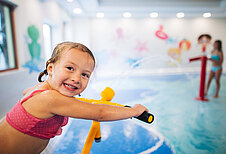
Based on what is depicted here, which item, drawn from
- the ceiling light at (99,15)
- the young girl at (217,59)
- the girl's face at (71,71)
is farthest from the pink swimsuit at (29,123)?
the ceiling light at (99,15)

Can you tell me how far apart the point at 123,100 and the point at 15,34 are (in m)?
2.22

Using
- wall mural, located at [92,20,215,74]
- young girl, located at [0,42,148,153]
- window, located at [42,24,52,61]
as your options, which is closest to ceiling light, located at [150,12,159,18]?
wall mural, located at [92,20,215,74]

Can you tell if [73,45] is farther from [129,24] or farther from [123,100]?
[129,24]

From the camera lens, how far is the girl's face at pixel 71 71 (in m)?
0.66

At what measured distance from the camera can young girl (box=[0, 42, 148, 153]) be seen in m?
0.66

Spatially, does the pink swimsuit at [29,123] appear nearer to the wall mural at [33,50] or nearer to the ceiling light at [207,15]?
the wall mural at [33,50]

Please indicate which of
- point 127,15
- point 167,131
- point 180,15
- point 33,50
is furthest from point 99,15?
point 167,131

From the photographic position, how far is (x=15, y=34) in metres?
2.70

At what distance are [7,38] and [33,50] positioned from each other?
1.90ft

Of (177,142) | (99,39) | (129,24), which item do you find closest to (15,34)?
(177,142)

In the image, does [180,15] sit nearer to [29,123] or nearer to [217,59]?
[217,59]

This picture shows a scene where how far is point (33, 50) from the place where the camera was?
3162 millimetres

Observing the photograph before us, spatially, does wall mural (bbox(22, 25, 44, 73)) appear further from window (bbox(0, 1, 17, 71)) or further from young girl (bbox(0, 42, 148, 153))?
young girl (bbox(0, 42, 148, 153))

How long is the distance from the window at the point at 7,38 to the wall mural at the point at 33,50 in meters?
0.27
